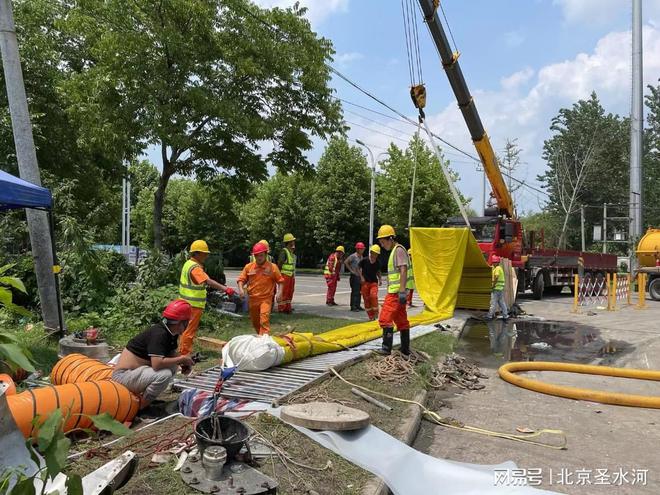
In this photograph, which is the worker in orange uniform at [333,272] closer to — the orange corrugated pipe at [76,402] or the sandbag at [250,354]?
the sandbag at [250,354]

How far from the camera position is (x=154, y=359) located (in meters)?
4.84

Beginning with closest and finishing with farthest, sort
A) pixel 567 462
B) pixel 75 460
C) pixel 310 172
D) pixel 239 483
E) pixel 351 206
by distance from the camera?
pixel 239 483
pixel 75 460
pixel 567 462
pixel 310 172
pixel 351 206

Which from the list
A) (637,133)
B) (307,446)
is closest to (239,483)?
(307,446)

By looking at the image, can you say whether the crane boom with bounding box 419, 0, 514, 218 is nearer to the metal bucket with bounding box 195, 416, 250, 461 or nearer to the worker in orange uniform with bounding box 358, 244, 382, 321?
A: the worker in orange uniform with bounding box 358, 244, 382, 321

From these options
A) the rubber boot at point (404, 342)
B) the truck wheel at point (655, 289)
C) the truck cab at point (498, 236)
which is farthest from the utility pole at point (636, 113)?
the rubber boot at point (404, 342)

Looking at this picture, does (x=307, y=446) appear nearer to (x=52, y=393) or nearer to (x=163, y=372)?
(x=163, y=372)

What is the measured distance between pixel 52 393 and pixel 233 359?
2.17 meters

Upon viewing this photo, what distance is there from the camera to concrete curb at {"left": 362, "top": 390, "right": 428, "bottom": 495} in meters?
3.61

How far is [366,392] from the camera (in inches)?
230

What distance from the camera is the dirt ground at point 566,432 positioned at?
4.32 meters

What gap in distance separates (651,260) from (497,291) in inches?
445

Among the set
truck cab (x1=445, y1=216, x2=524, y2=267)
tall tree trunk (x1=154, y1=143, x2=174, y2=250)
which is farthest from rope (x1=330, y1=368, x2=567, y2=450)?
truck cab (x1=445, y1=216, x2=524, y2=267)

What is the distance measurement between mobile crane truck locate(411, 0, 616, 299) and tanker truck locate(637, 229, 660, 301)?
59.3 inches

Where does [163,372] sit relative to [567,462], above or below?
above
